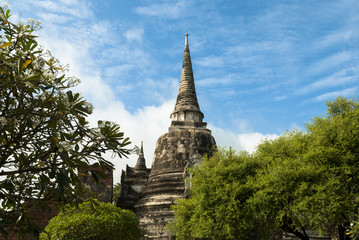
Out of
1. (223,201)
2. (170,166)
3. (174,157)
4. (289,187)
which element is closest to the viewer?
(289,187)

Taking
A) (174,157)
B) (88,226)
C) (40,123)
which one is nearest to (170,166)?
(174,157)

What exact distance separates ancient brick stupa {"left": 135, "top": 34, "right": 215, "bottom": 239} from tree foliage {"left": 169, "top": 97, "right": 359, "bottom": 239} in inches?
215

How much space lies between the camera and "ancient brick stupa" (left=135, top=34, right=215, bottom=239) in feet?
84.9

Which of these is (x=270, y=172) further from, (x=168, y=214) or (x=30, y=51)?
(x=30, y=51)

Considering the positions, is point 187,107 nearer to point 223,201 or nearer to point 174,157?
point 174,157

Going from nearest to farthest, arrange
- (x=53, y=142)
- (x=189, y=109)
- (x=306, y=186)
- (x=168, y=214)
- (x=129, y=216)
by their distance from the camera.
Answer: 1. (x=53, y=142)
2. (x=306, y=186)
3. (x=129, y=216)
4. (x=168, y=214)
5. (x=189, y=109)

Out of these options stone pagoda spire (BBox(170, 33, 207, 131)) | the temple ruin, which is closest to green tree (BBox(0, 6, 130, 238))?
the temple ruin

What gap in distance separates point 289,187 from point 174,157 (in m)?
13.8

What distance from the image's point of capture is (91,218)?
17.7 m

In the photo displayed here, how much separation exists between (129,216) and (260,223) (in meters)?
7.21

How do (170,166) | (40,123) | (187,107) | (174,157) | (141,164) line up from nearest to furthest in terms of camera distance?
(40,123) → (170,166) → (174,157) → (187,107) → (141,164)

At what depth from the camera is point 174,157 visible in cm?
2973

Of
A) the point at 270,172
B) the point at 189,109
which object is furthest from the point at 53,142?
the point at 189,109

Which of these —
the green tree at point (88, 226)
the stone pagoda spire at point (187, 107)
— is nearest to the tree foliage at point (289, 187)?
the green tree at point (88, 226)
